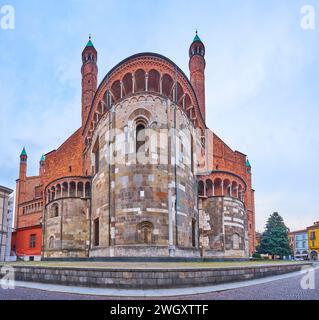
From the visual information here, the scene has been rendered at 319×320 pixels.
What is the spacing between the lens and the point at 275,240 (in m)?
43.9

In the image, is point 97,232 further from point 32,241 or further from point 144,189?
point 32,241

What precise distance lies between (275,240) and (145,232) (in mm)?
29035

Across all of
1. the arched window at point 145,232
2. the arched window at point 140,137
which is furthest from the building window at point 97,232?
the arched window at point 140,137

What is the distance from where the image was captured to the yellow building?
71.4m

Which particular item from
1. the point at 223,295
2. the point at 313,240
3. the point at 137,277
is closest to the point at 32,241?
the point at 137,277

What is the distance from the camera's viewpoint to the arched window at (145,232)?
2055cm

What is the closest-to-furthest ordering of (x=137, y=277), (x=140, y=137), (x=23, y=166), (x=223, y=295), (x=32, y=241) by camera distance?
(x=223, y=295), (x=137, y=277), (x=140, y=137), (x=32, y=241), (x=23, y=166)

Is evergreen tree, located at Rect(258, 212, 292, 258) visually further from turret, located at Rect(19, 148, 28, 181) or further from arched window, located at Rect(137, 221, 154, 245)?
turret, located at Rect(19, 148, 28, 181)

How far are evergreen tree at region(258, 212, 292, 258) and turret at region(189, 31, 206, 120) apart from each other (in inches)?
730

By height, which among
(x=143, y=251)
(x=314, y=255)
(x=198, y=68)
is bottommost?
(x=314, y=255)

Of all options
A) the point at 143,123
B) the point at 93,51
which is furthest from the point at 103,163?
the point at 93,51

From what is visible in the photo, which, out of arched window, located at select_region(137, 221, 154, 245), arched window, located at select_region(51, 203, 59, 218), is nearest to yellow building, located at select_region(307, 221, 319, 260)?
arched window, located at select_region(51, 203, 59, 218)

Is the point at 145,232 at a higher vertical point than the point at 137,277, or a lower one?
higher
